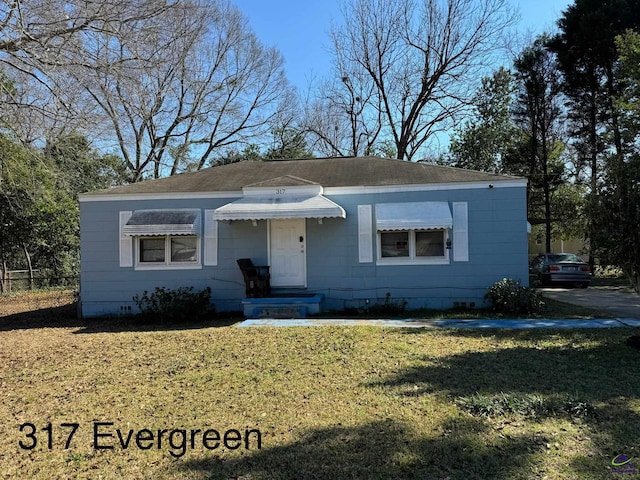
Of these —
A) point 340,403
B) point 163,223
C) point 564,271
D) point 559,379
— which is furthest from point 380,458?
point 564,271

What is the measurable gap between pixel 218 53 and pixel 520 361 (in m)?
24.0

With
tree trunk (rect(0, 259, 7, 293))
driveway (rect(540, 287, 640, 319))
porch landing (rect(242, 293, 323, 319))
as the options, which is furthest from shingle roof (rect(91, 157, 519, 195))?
tree trunk (rect(0, 259, 7, 293))

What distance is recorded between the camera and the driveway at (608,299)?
10.4m

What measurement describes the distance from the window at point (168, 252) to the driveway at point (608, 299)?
10120 mm

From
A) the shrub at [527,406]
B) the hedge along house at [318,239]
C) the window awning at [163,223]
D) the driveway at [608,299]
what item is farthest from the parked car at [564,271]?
the shrub at [527,406]

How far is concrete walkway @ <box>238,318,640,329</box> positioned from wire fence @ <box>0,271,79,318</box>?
6783 millimetres

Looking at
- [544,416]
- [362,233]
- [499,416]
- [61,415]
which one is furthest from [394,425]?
[362,233]

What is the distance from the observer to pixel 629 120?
15.3 meters

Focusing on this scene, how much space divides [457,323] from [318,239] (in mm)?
3863

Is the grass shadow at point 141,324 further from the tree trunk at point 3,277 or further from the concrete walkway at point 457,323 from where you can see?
the tree trunk at point 3,277

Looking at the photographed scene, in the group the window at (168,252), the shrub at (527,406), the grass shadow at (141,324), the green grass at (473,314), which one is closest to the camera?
the shrub at (527,406)

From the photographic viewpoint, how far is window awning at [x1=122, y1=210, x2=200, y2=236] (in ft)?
34.1

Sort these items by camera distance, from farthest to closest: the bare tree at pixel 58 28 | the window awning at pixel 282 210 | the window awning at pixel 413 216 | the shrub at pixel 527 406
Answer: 1. the window awning at pixel 413 216
2. the window awning at pixel 282 210
3. the bare tree at pixel 58 28
4. the shrub at pixel 527 406

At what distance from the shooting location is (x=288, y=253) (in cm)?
1083
